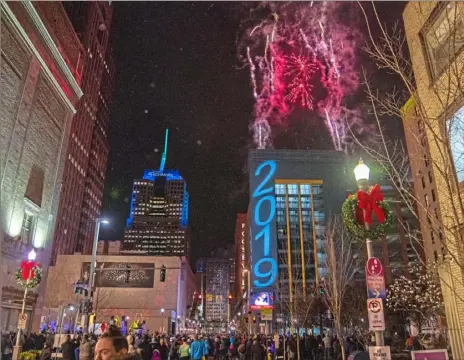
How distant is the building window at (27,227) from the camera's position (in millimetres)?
39250

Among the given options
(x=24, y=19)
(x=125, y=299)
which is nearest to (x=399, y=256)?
(x=125, y=299)

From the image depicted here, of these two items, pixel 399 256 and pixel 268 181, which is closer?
pixel 399 256

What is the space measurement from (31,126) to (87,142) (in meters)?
76.0

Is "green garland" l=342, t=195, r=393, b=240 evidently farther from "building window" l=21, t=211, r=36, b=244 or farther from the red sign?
"building window" l=21, t=211, r=36, b=244

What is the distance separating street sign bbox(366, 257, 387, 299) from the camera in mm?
7723

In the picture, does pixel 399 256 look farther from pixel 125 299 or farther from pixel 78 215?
pixel 78 215

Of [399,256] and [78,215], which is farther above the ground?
[78,215]

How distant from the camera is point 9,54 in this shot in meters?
35.0

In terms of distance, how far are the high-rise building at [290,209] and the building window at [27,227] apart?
207 feet

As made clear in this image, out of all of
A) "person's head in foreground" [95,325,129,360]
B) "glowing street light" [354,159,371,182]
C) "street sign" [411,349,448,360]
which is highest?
"glowing street light" [354,159,371,182]

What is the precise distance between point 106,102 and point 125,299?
81.6 metres

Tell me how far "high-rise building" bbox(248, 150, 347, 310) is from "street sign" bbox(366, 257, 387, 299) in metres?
89.2

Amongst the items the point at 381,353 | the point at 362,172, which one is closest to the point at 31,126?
the point at 362,172

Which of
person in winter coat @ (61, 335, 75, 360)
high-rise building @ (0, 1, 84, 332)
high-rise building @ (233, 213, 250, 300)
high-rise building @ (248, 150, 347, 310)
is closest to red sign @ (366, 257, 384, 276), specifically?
person in winter coat @ (61, 335, 75, 360)
